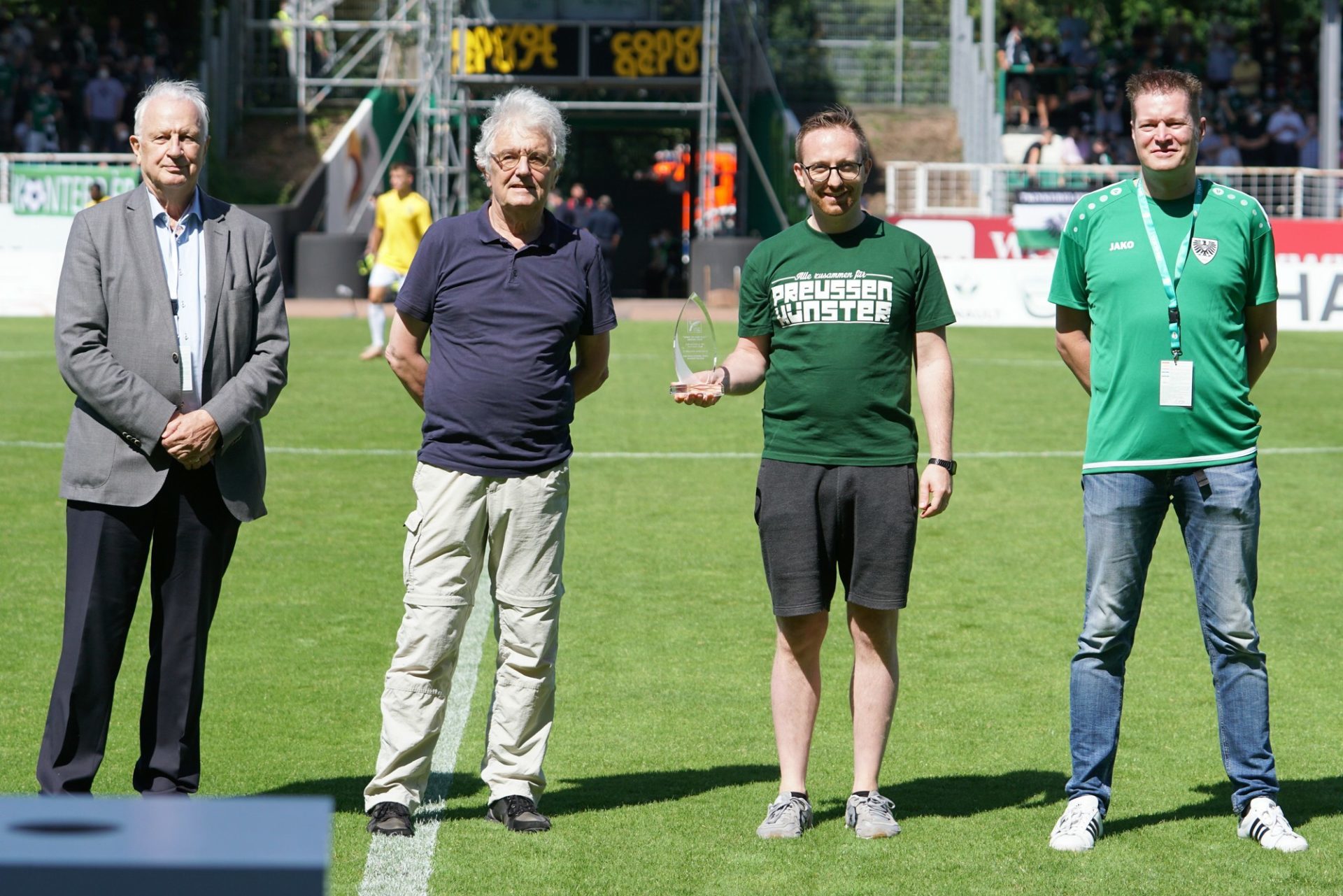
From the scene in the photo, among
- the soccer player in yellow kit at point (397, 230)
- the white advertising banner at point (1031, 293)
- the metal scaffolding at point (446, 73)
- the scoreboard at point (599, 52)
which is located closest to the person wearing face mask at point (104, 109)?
the metal scaffolding at point (446, 73)

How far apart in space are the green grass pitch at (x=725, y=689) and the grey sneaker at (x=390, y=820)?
0.08 metres

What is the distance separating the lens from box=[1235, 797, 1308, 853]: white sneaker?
181 inches

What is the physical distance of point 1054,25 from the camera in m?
55.6

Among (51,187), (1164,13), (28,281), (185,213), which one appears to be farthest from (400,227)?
(1164,13)

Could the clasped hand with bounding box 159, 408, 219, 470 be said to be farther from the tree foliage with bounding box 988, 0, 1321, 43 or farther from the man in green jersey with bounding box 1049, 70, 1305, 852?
the tree foliage with bounding box 988, 0, 1321, 43

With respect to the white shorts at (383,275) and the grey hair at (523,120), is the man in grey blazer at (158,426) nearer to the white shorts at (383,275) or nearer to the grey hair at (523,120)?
the grey hair at (523,120)

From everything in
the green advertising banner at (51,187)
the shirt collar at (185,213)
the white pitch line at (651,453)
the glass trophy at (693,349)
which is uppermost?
the green advertising banner at (51,187)

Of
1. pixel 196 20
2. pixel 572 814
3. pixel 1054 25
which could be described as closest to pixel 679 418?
pixel 572 814

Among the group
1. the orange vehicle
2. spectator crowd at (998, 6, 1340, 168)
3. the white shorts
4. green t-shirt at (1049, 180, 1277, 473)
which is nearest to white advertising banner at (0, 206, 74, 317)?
the white shorts

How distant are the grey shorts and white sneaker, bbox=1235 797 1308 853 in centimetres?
113

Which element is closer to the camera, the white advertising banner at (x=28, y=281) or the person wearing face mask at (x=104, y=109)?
the white advertising banner at (x=28, y=281)

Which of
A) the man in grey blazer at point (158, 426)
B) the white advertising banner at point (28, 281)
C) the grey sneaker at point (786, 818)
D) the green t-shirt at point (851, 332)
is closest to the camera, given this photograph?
the man in grey blazer at point (158, 426)

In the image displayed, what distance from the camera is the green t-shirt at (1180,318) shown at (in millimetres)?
4465

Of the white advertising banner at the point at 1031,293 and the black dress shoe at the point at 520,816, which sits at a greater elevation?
the white advertising banner at the point at 1031,293
